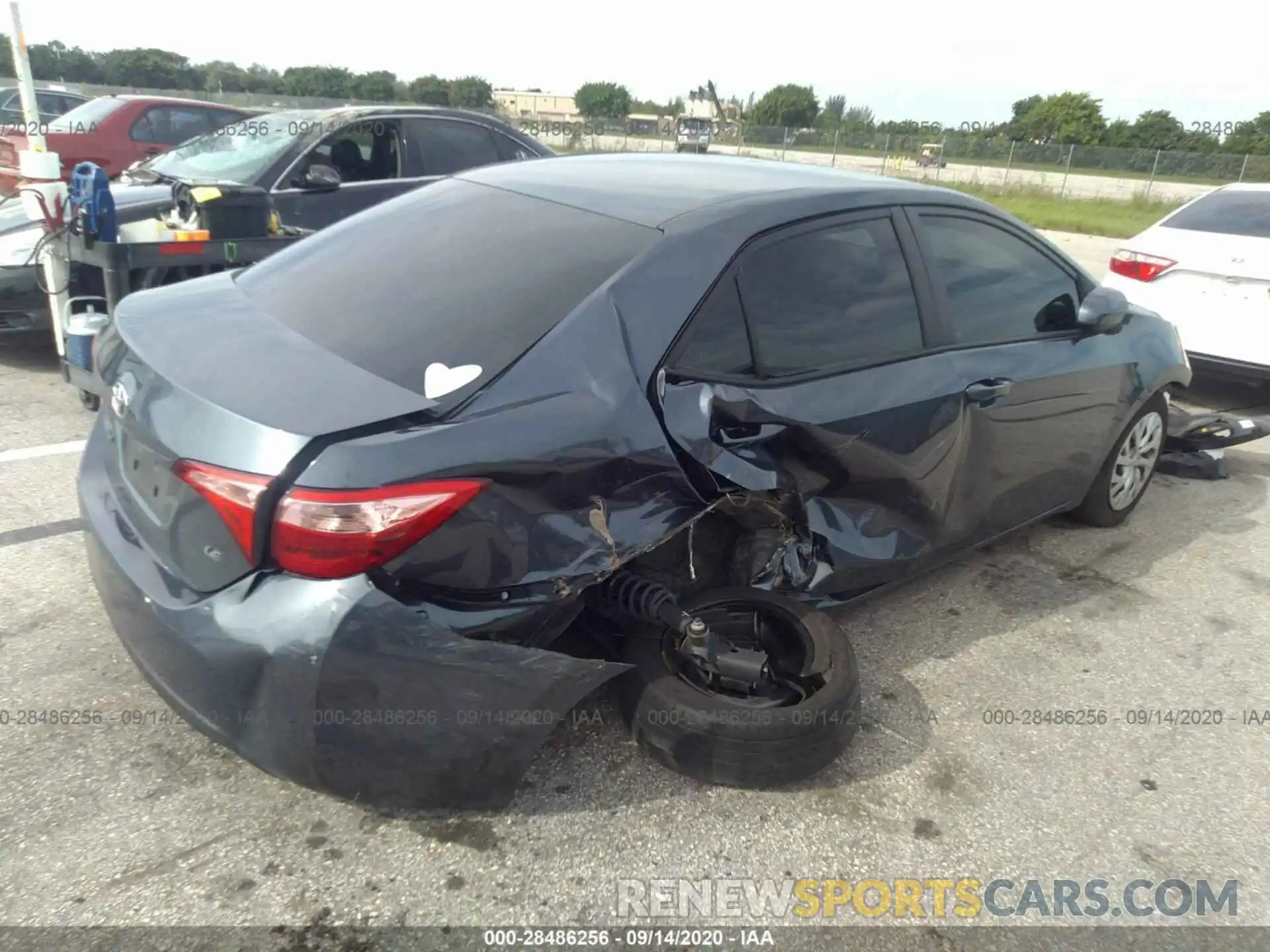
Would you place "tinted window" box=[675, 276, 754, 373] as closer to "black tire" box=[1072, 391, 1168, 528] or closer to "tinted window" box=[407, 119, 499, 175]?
"black tire" box=[1072, 391, 1168, 528]

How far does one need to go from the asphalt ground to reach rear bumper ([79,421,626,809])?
232 mm

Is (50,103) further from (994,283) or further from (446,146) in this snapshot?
(994,283)

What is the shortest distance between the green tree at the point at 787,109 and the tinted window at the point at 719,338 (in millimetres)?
70383

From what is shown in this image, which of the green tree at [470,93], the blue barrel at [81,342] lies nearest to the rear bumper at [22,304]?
the blue barrel at [81,342]

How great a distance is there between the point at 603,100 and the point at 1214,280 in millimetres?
73552

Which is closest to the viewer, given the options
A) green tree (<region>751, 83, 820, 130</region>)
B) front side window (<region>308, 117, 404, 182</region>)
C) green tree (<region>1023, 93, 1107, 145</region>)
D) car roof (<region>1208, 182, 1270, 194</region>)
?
front side window (<region>308, 117, 404, 182</region>)

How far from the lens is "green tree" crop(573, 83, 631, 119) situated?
2879 inches

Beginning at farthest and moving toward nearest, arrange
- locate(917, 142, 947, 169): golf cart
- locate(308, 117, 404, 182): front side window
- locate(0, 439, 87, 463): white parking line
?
locate(917, 142, 947, 169): golf cart < locate(308, 117, 404, 182): front side window < locate(0, 439, 87, 463): white parking line

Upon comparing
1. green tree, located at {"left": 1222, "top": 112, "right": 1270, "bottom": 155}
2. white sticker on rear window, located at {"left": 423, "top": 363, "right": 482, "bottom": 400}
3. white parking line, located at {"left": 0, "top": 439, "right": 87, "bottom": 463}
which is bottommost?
white parking line, located at {"left": 0, "top": 439, "right": 87, "bottom": 463}

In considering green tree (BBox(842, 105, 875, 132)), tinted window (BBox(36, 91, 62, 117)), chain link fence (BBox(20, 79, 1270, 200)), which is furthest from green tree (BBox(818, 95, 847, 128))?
tinted window (BBox(36, 91, 62, 117))

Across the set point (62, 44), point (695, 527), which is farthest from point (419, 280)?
point (62, 44)

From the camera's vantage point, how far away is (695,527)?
115 inches

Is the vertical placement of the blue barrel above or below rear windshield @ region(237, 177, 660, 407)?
below

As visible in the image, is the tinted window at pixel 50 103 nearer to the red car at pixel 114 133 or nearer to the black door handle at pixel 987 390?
the red car at pixel 114 133
